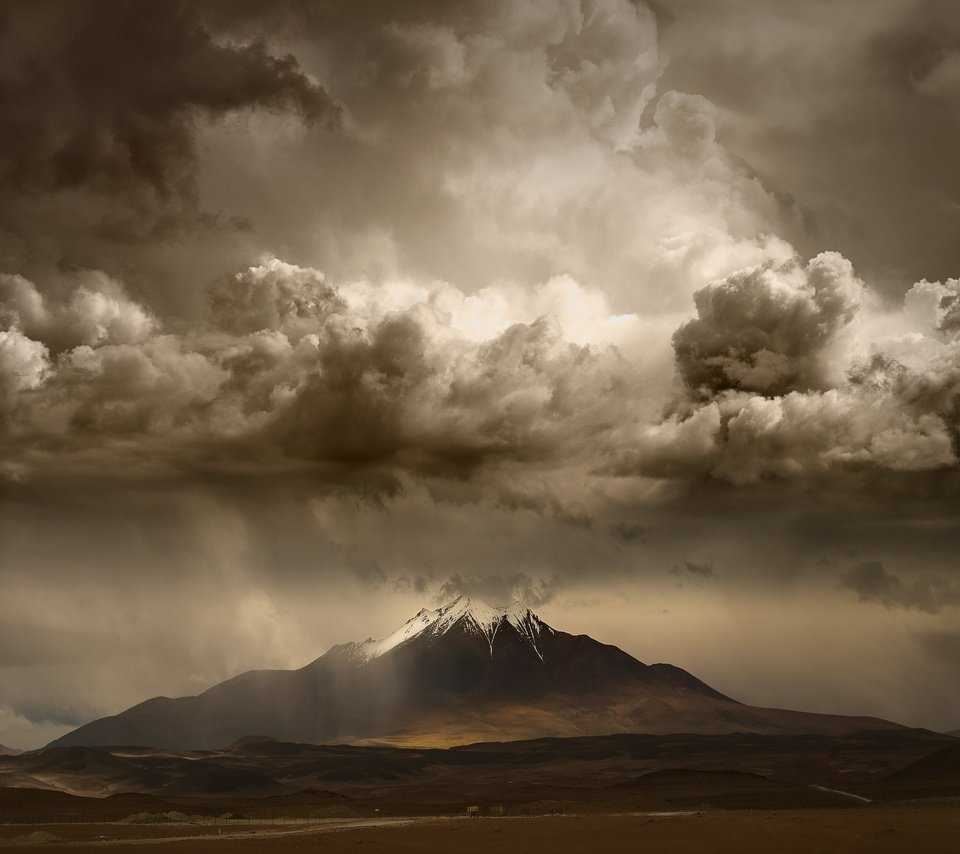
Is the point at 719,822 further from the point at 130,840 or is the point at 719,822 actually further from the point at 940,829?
the point at 130,840

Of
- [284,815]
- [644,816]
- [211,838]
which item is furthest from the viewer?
[284,815]

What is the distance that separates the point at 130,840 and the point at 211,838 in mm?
9724

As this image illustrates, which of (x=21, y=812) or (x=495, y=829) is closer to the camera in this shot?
(x=495, y=829)

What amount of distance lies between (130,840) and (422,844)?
38.1 metres

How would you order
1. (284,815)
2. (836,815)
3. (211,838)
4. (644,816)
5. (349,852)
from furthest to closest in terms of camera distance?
(284,815), (644,816), (836,815), (211,838), (349,852)

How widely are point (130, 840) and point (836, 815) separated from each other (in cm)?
8447

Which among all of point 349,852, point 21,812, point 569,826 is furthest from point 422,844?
point 21,812

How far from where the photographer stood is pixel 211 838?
429 feet

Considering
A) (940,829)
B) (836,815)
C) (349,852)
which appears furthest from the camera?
(836,815)

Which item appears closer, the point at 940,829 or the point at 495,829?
the point at 940,829

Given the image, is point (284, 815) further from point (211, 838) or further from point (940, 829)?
point (940, 829)

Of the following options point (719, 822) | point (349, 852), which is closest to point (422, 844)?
point (349, 852)

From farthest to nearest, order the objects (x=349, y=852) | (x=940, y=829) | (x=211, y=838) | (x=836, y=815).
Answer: (x=836, y=815), (x=211, y=838), (x=940, y=829), (x=349, y=852)

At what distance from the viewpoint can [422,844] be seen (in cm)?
11662
